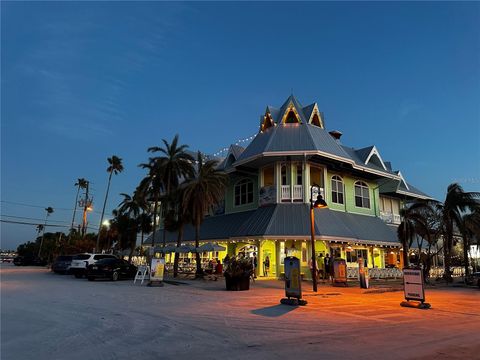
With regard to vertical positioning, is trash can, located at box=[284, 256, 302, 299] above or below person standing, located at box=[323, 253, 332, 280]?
below

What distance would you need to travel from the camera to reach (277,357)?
6.20 m

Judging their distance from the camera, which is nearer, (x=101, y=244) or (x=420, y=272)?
(x=420, y=272)

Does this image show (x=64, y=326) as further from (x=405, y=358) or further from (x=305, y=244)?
(x=305, y=244)

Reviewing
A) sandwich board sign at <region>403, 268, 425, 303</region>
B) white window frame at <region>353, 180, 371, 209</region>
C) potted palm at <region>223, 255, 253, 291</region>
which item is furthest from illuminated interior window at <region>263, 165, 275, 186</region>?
sandwich board sign at <region>403, 268, 425, 303</region>

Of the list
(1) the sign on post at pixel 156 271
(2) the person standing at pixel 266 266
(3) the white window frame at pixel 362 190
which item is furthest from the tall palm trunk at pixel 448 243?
(1) the sign on post at pixel 156 271

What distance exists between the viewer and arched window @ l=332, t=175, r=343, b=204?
30.5 meters

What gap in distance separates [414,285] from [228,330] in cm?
814

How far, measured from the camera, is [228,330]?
8.38m

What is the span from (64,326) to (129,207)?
121 feet

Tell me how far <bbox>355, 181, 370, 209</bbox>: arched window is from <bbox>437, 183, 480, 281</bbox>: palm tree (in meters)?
7.07

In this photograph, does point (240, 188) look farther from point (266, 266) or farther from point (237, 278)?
point (237, 278)

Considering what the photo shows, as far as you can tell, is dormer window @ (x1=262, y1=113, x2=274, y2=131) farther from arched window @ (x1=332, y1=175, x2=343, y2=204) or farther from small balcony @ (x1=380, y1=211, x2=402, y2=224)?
small balcony @ (x1=380, y1=211, x2=402, y2=224)

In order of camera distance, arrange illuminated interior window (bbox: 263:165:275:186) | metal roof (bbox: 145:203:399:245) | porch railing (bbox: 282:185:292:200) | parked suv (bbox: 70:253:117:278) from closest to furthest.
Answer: metal roof (bbox: 145:203:399:245) → parked suv (bbox: 70:253:117:278) → porch railing (bbox: 282:185:292:200) → illuminated interior window (bbox: 263:165:275:186)

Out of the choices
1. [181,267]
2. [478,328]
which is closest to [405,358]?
[478,328]
